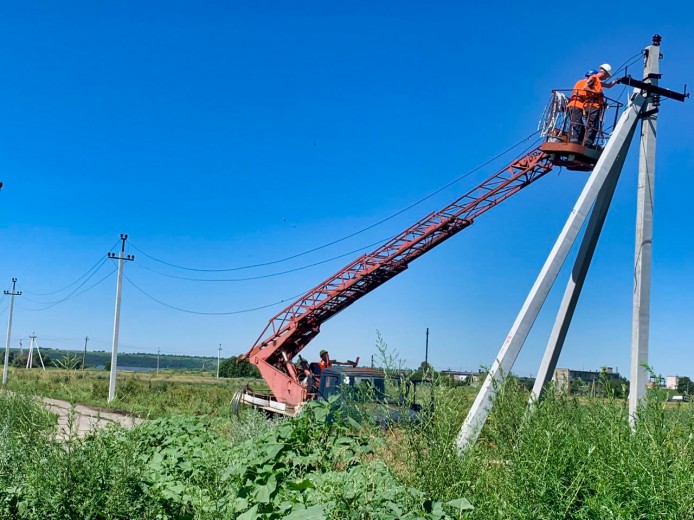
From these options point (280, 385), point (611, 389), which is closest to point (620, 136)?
point (611, 389)

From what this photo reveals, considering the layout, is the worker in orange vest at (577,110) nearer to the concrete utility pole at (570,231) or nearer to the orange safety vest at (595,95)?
the orange safety vest at (595,95)

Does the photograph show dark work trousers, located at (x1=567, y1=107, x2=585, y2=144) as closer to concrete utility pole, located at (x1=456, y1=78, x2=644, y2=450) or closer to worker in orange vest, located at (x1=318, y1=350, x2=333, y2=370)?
concrete utility pole, located at (x1=456, y1=78, x2=644, y2=450)

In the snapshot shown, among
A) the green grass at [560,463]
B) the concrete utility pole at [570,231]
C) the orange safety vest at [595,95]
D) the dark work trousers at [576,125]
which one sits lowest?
the green grass at [560,463]

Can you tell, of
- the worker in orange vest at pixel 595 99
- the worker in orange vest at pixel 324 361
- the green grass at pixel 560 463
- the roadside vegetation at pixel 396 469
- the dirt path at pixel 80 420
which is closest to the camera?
the green grass at pixel 560 463

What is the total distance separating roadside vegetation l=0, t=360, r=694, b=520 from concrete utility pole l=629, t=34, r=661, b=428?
122 inches

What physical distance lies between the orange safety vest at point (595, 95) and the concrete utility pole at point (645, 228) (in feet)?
2.64

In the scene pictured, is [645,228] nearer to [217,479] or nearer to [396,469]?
[396,469]

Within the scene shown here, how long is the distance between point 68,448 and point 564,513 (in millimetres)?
3973

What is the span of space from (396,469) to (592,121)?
800cm

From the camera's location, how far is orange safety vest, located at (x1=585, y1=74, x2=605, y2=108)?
10.5 m

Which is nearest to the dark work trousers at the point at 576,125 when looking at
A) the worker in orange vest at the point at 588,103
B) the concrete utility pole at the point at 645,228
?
the worker in orange vest at the point at 588,103

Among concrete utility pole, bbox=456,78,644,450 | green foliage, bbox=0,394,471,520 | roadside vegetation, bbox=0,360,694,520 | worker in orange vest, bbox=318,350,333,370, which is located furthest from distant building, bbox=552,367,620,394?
worker in orange vest, bbox=318,350,333,370

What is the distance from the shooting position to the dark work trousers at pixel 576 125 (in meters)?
10.7

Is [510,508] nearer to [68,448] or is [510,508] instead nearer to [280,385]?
[68,448]
